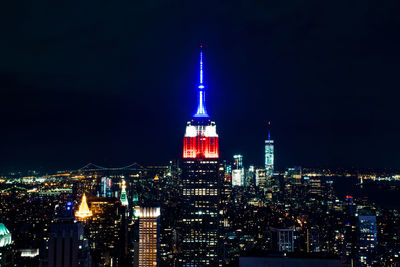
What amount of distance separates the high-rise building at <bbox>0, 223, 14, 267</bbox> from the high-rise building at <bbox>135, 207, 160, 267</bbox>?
7071 millimetres

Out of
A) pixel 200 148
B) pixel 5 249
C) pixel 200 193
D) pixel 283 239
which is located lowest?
pixel 283 239

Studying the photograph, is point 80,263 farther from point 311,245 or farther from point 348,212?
point 348,212

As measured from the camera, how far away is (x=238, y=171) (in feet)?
117

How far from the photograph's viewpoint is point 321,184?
3375cm

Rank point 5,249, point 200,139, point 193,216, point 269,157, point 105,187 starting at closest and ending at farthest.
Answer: point 5,249 → point 193,216 → point 200,139 → point 105,187 → point 269,157

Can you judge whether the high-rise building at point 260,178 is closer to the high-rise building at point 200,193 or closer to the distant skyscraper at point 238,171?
the distant skyscraper at point 238,171

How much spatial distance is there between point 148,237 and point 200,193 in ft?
11.6

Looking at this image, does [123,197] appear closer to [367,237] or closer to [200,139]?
[200,139]

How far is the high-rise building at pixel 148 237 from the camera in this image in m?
22.1

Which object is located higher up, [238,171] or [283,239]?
[238,171]

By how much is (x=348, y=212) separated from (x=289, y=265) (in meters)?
17.9

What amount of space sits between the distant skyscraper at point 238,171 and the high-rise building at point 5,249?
61.7 feet

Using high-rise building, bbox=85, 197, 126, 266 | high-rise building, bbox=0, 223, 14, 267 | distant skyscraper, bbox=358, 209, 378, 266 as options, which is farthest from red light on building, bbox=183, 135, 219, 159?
high-rise building, bbox=0, 223, 14, 267

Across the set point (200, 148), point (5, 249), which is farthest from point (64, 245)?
point (200, 148)
